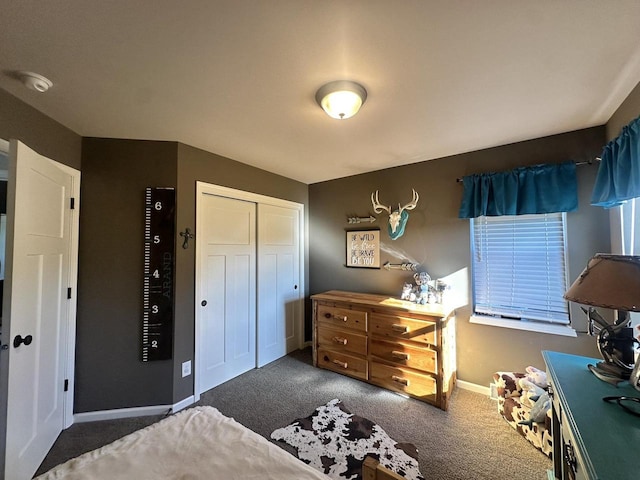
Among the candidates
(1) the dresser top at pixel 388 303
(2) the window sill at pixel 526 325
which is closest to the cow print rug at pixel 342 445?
(1) the dresser top at pixel 388 303

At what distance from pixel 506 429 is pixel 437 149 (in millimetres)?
2490

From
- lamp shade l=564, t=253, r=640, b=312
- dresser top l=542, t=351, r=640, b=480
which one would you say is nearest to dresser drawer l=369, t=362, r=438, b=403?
dresser top l=542, t=351, r=640, b=480

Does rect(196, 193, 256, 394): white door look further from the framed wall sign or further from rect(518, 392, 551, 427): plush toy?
rect(518, 392, 551, 427): plush toy

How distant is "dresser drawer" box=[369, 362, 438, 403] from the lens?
2.38 meters

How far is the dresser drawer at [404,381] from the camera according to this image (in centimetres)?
Answer: 238

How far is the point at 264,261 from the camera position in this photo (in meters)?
3.30

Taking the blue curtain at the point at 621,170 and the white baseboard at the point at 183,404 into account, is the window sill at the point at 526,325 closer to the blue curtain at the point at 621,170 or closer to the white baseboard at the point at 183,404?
the blue curtain at the point at 621,170

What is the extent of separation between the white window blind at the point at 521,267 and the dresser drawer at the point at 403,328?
664 millimetres

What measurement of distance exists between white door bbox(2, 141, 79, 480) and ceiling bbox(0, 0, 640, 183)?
0.57 meters

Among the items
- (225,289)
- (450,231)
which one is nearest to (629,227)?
(450,231)

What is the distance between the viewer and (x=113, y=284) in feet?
7.39

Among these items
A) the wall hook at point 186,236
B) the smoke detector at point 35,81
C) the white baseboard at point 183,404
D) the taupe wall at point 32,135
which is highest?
the smoke detector at point 35,81

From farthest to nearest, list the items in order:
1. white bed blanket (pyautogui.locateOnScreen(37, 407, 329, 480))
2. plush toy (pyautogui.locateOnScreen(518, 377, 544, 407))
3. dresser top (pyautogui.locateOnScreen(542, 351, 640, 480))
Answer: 1. plush toy (pyautogui.locateOnScreen(518, 377, 544, 407))
2. white bed blanket (pyautogui.locateOnScreen(37, 407, 329, 480))
3. dresser top (pyautogui.locateOnScreen(542, 351, 640, 480))

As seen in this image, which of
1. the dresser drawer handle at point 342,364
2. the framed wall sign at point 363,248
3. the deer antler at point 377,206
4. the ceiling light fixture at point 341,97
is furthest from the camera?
the framed wall sign at point 363,248
